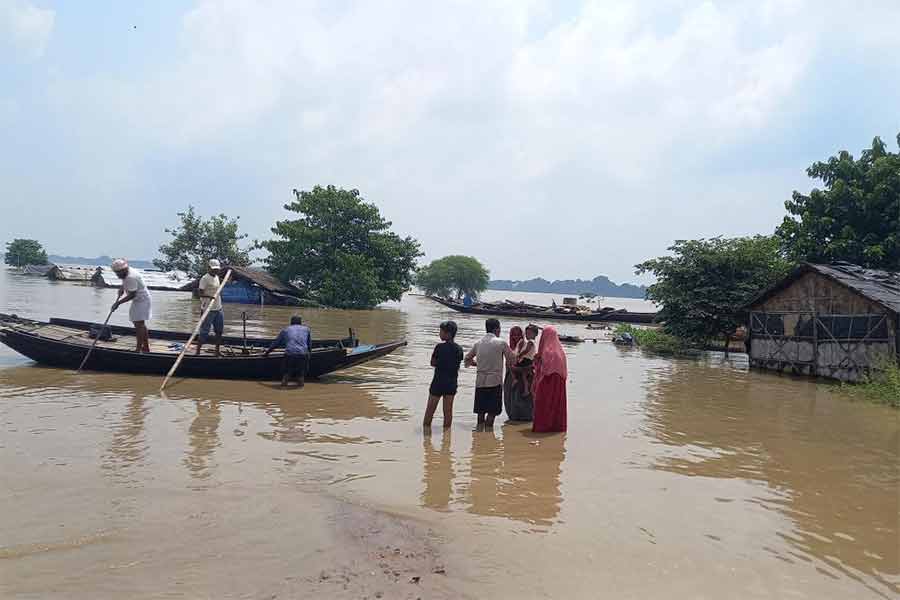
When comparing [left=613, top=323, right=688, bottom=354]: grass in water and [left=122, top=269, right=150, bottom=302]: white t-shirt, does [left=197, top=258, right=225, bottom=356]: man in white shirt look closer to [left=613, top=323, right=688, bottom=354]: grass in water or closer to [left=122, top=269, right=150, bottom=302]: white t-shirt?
[left=122, top=269, right=150, bottom=302]: white t-shirt

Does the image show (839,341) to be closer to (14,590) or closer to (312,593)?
(312,593)

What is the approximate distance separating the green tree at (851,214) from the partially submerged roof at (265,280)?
2934cm

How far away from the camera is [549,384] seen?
743cm

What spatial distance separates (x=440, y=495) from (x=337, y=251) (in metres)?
35.8

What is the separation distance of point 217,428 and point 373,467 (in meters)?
2.49

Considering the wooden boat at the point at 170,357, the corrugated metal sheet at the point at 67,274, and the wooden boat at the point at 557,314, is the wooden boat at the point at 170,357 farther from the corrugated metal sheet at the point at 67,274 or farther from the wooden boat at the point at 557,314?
the corrugated metal sheet at the point at 67,274

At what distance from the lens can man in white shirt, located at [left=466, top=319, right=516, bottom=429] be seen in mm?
7480

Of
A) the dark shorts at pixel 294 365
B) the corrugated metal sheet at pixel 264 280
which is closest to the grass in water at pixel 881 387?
the dark shorts at pixel 294 365

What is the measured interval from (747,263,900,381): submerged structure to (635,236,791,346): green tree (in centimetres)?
381

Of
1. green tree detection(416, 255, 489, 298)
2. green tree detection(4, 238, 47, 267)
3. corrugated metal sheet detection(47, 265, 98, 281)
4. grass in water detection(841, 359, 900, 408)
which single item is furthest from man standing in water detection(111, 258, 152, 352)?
green tree detection(4, 238, 47, 267)

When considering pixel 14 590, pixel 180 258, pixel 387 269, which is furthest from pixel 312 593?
pixel 180 258

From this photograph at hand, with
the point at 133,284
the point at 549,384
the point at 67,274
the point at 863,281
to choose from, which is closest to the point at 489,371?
the point at 549,384

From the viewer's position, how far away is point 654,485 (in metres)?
5.64

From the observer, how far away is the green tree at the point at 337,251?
128ft
